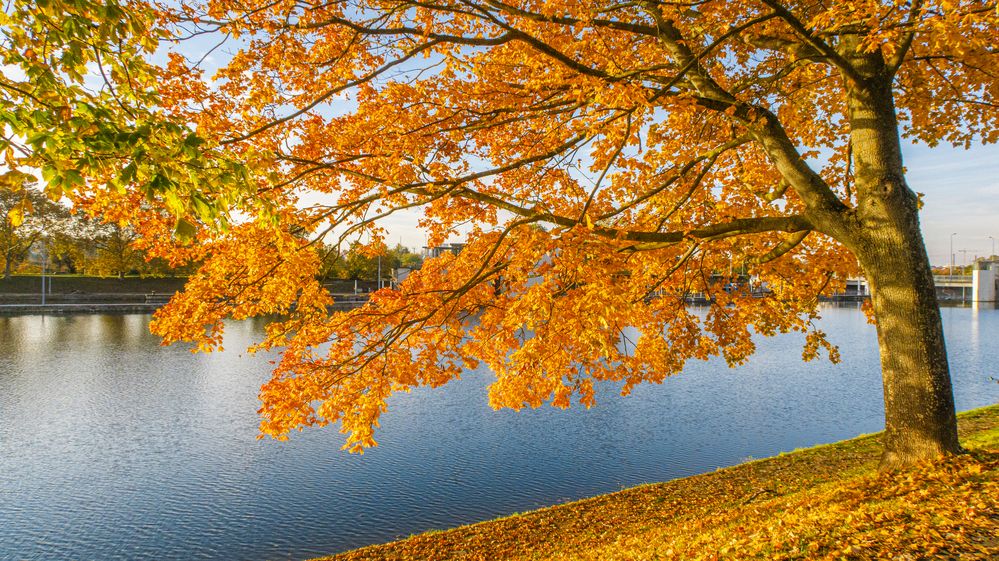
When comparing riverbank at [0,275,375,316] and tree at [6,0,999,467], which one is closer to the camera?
tree at [6,0,999,467]

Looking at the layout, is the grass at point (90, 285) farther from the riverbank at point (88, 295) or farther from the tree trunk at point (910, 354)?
the tree trunk at point (910, 354)

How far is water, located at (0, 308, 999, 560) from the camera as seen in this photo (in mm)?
10398

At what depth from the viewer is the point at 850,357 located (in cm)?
2875

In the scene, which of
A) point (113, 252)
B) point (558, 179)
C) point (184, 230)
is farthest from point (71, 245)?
point (184, 230)

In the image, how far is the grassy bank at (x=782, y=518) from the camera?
4.23m

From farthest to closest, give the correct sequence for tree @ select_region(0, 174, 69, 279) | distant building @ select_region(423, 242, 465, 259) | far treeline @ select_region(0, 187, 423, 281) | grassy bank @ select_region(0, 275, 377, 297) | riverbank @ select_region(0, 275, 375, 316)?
1. grassy bank @ select_region(0, 275, 377, 297)
2. far treeline @ select_region(0, 187, 423, 281)
3. tree @ select_region(0, 174, 69, 279)
4. riverbank @ select_region(0, 275, 375, 316)
5. distant building @ select_region(423, 242, 465, 259)

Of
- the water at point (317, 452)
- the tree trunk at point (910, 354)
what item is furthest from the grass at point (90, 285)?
the tree trunk at point (910, 354)

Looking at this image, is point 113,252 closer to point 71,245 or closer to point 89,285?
point 71,245

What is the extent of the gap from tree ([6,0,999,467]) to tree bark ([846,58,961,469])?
2 cm

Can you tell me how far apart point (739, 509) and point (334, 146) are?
722 cm

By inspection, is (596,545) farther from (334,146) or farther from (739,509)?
(334,146)

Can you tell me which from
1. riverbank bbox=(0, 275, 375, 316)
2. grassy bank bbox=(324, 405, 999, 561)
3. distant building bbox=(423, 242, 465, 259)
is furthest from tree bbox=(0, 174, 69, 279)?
grassy bank bbox=(324, 405, 999, 561)

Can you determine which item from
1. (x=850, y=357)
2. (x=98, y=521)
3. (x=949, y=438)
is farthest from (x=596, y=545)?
(x=850, y=357)

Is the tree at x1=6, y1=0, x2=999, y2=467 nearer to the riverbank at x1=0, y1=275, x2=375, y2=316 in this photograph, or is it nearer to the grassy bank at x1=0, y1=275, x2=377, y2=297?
the riverbank at x1=0, y1=275, x2=375, y2=316
